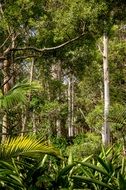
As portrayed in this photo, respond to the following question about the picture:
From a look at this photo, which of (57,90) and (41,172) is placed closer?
(41,172)

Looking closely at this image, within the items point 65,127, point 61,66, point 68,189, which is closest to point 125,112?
point 61,66

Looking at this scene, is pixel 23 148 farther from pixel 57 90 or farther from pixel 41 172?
pixel 57 90

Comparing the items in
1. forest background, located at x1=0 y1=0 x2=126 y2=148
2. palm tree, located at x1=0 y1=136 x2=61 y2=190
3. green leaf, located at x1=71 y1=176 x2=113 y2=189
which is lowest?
green leaf, located at x1=71 y1=176 x2=113 y2=189

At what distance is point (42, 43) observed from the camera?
696 inches

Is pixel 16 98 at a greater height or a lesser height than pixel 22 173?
greater

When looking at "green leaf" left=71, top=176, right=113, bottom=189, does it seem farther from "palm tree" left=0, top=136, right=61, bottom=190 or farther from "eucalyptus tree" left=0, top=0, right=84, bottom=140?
"eucalyptus tree" left=0, top=0, right=84, bottom=140

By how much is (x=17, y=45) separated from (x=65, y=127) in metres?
23.2

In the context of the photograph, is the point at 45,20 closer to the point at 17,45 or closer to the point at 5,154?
the point at 17,45

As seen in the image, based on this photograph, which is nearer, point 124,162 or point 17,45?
point 124,162

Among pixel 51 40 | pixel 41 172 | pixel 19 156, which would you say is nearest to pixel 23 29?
pixel 51 40

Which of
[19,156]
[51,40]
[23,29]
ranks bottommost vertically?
[19,156]

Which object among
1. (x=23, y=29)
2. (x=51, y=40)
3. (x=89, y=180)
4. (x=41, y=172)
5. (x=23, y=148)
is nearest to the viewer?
(x=89, y=180)

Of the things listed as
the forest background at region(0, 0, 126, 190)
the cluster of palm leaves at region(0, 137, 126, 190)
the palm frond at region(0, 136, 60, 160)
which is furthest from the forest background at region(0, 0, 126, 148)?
the cluster of palm leaves at region(0, 137, 126, 190)

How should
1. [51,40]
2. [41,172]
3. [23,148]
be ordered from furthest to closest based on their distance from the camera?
1. [51,40]
2. [23,148]
3. [41,172]
